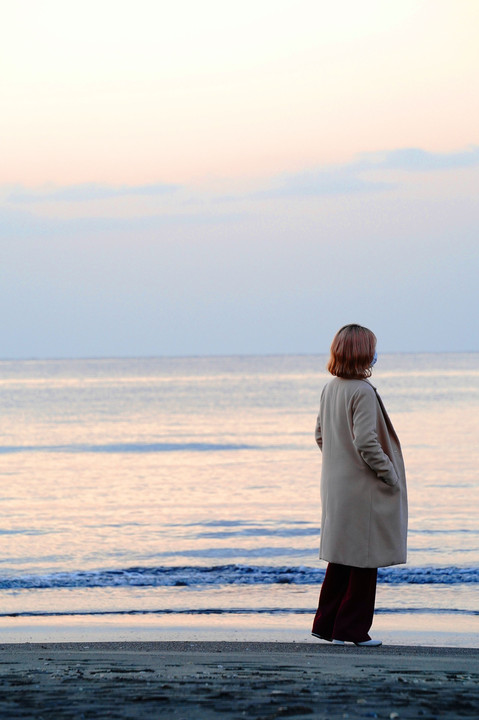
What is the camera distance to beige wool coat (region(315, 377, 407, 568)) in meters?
5.17

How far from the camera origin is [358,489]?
5238 mm

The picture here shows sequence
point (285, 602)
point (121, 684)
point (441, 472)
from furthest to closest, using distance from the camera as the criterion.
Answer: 1. point (441, 472)
2. point (285, 602)
3. point (121, 684)

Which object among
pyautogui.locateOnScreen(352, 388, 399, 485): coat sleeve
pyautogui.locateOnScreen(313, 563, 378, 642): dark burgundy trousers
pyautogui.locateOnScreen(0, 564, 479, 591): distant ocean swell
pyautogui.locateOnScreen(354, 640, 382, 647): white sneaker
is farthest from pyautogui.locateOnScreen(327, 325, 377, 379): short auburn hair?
pyautogui.locateOnScreen(0, 564, 479, 591): distant ocean swell

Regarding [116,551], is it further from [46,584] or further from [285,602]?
[285,602]

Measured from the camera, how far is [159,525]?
1230cm

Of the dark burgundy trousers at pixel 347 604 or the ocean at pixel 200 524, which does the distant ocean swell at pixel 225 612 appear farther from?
the dark burgundy trousers at pixel 347 604

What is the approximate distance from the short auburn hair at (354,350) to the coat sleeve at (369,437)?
15 centimetres

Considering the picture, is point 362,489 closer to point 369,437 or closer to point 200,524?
point 369,437

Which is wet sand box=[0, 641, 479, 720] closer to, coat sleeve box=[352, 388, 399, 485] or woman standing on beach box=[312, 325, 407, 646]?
woman standing on beach box=[312, 325, 407, 646]

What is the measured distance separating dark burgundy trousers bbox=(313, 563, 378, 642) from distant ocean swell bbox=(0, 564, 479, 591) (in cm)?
333

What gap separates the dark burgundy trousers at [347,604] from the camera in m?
5.27

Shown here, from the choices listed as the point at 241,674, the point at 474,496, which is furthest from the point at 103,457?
the point at 241,674

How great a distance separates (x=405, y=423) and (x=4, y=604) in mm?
26052

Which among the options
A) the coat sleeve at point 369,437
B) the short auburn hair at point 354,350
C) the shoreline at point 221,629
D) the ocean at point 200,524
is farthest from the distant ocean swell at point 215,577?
the short auburn hair at point 354,350
